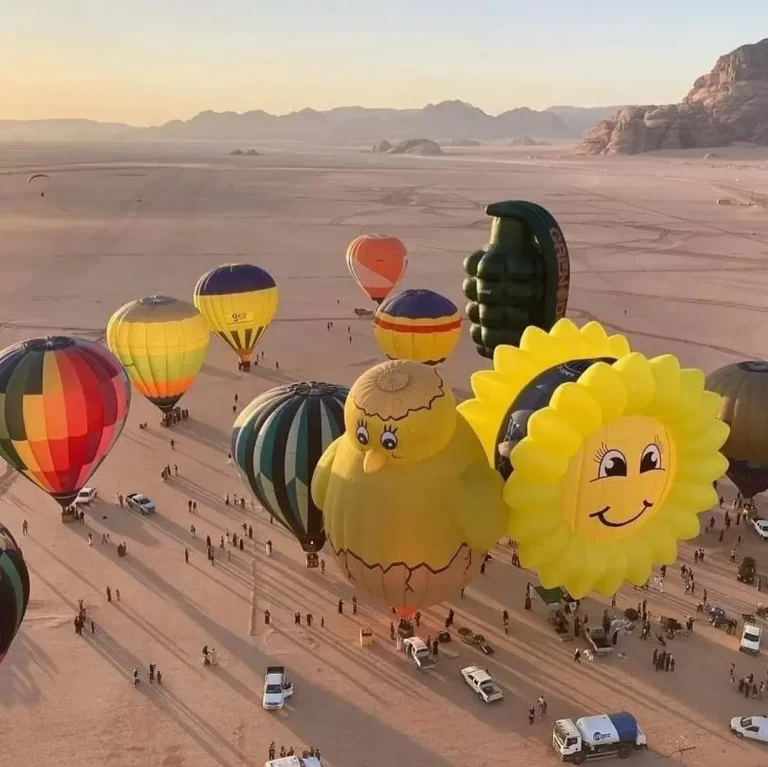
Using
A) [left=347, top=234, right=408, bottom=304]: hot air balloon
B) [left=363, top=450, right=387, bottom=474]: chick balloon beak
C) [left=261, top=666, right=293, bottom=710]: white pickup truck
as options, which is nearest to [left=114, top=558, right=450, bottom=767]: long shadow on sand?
[left=261, top=666, right=293, bottom=710]: white pickup truck

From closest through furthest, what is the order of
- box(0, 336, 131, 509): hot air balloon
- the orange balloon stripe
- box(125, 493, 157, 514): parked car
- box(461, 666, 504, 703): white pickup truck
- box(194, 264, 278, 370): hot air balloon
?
box(461, 666, 504, 703): white pickup truck → box(0, 336, 131, 509): hot air balloon → box(125, 493, 157, 514): parked car → the orange balloon stripe → box(194, 264, 278, 370): hot air balloon

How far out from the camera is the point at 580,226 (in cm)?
6431

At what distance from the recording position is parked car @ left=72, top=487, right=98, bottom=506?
18311mm

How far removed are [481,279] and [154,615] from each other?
8.69m

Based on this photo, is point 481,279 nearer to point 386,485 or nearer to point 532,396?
point 532,396

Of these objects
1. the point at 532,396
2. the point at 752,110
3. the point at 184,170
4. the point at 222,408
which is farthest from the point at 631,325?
the point at 752,110

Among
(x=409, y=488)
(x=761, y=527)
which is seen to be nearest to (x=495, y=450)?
(x=409, y=488)

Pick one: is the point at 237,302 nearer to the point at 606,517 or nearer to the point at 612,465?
the point at 606,517

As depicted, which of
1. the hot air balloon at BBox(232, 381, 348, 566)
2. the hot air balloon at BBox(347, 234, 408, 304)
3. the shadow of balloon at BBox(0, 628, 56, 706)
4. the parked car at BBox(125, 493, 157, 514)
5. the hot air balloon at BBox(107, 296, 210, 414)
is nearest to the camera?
the shadow of balloon at BBox(0, 628, 56, 706)

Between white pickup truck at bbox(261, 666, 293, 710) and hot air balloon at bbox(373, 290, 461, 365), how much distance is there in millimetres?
12735

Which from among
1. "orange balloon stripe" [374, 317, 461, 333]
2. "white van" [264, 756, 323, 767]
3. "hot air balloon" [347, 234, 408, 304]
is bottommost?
"white van" [264, 756, 323, 767]

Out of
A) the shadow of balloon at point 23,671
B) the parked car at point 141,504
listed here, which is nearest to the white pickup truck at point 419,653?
the shadow of balloon at point 23,671

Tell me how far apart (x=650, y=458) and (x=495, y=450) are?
2267 millimetres

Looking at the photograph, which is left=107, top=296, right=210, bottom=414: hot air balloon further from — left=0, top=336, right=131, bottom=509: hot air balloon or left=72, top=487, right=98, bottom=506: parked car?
left=0, top=336, right=131, bottom=509: hot air balloon
